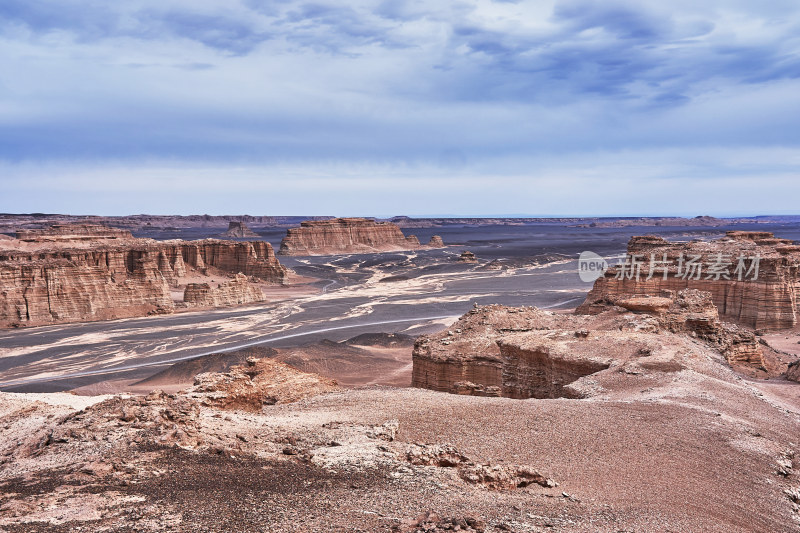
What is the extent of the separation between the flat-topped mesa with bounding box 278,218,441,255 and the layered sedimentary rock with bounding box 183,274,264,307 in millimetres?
73220

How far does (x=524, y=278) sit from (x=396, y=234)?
7161 cm

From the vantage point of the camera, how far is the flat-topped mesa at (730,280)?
1558 inches

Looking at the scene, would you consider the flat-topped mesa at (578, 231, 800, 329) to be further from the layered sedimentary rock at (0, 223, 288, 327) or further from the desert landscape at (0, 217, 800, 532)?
the layered sedimentary rock at (0, 223, 288, 327)

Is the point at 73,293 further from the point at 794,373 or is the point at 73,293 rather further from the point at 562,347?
the point at 794,373

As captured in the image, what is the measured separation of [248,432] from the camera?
10.7m

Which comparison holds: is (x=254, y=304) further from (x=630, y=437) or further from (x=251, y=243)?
(x=630, y=437)

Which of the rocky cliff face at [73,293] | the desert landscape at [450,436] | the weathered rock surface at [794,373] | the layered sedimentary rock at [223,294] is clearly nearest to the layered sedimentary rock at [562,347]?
the desert landscape at [450,436]

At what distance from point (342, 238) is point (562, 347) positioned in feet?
430

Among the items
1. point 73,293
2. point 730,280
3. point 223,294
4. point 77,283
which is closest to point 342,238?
point 223,294

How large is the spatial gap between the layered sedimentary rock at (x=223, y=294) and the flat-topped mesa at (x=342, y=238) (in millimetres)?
73220

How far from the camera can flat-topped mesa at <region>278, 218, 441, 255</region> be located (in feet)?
470

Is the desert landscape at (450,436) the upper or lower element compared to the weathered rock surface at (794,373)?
upper

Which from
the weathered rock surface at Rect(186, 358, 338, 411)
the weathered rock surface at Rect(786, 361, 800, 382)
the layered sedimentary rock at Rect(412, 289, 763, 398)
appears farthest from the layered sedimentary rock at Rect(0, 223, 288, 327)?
the weathered rock surface at Rect(786, 361, 800, 382)

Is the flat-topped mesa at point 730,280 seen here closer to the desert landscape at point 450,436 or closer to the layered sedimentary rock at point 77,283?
the desert landscape at point 450,436
